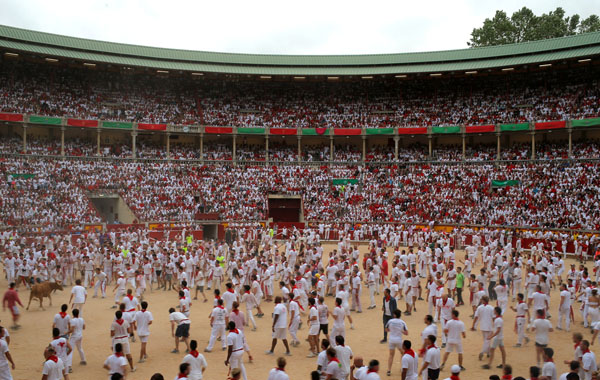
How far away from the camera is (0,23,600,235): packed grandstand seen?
131 feet

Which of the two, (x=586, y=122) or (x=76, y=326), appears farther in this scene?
(x=586, y=122)

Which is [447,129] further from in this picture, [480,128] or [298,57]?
[298,57]

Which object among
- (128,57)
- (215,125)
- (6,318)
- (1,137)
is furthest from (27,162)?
(6,318)

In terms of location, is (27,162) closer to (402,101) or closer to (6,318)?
(6,318)

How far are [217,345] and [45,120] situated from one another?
123ft

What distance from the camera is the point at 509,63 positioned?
46750mm

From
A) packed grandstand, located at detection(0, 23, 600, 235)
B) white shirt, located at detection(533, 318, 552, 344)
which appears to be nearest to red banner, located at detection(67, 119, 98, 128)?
packed grandstand, located at detection(0, 23, 600, 235)

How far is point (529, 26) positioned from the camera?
7000 cm

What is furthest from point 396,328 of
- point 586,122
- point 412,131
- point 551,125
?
point 586,122

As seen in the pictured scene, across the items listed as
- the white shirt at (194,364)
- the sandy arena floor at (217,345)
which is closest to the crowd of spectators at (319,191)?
the sandy arena floor at (217,345)

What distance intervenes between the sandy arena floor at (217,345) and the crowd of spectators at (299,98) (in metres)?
33.7

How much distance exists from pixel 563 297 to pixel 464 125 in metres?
34.9

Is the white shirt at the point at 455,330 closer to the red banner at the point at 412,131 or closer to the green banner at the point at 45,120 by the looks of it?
the red banner at the point at 412,131

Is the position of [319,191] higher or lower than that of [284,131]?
lower
